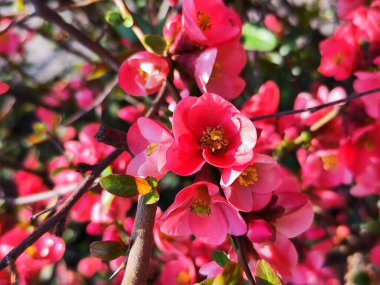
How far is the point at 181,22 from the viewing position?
74 cm

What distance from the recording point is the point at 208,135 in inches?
25.0

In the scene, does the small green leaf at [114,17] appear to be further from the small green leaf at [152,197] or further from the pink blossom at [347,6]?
the pink blossom at [347,6]

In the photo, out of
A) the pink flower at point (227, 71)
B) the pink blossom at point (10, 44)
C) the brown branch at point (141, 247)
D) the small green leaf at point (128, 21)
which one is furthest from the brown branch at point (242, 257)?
the pink blossom at point (10, 44)

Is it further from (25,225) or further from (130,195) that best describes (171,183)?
(130,195)

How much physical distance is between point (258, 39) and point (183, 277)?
47 cm

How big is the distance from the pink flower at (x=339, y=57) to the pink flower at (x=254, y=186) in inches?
13.0

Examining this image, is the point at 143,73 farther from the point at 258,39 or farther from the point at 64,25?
the point at 258,39

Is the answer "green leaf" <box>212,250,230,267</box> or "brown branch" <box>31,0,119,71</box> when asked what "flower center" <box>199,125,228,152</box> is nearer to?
"green leaf" <box>212,250,230,267</box>

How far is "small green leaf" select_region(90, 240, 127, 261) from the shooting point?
0.59 m

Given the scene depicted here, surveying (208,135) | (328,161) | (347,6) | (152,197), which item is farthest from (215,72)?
(347,6)

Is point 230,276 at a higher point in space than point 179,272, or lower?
higher

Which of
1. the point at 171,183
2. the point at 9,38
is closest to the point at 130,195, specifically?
the point at 171,183

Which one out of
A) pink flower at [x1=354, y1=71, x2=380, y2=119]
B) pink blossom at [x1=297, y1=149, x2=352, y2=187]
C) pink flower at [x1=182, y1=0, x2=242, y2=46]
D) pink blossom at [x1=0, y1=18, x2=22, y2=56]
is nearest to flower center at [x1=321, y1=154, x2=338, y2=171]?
Result: pink blossom at [x1=297, y1=149, x2=352, y2=187]

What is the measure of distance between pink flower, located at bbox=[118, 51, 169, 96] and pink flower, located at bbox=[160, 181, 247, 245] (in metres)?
0.17
